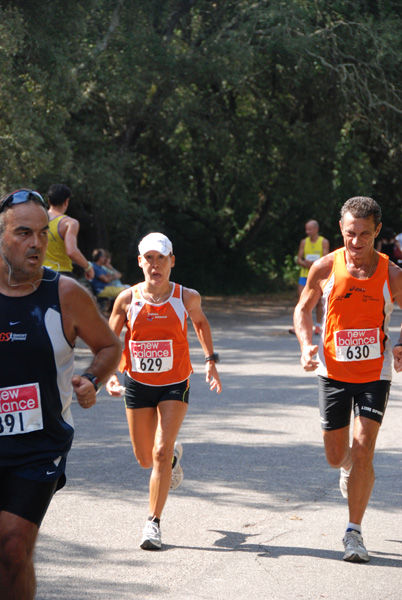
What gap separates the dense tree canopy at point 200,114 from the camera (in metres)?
16.8

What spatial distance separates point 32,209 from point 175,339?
2.29 metres

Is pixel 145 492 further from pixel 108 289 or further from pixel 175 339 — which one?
pixel 108 289

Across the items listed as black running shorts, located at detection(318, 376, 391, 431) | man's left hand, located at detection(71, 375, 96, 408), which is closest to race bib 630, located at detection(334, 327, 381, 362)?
black running shorts, located at detection(318, 376, 391, 431)

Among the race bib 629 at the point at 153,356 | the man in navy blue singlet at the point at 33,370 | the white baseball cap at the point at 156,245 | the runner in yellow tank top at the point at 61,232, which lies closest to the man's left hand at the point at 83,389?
the man in navy blue singlet at the point at 33,370

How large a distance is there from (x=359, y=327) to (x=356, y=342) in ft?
0.30

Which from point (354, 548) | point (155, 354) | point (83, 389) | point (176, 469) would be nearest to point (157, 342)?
point (155, 354)

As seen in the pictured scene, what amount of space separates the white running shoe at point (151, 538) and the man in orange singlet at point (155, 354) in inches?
16.8

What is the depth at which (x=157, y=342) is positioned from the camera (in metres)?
5.74

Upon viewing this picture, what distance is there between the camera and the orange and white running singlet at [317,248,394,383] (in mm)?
5402

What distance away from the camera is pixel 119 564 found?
489cm

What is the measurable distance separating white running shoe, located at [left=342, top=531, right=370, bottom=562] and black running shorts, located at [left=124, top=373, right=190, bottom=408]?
1290mm

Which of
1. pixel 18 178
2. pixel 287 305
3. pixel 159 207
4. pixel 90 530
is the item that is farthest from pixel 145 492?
pixel 159 207

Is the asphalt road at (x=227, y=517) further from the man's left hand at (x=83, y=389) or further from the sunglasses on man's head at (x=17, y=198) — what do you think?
the sunglasses on man's head at (x=17, y=198)

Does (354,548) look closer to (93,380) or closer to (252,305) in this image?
(93,380)
